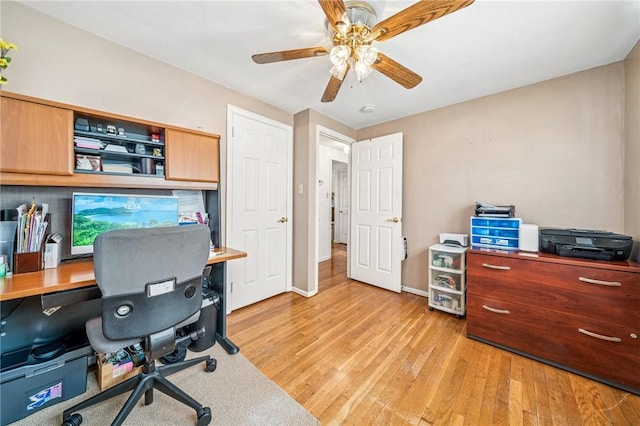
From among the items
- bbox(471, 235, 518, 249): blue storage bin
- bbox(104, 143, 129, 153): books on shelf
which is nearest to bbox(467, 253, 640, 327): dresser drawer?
bbox(471, 235, 518, 249): blue storage bin

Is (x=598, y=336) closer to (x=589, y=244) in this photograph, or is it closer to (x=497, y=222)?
(x=589, y=244)

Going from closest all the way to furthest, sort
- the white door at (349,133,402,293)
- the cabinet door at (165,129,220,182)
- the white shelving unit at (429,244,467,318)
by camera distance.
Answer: the cabinet door at (165,129,220,182), the white shelving unit at (429,244,467,318), the white door at (349,133,402,293)

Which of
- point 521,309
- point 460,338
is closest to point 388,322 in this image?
point 460,338

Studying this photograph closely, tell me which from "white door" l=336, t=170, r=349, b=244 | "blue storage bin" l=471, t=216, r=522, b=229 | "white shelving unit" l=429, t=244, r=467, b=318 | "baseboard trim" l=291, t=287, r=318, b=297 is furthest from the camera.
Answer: "white door" l=336, t=170, r=349, b=244

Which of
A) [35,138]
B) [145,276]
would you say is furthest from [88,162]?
A: [145,276]

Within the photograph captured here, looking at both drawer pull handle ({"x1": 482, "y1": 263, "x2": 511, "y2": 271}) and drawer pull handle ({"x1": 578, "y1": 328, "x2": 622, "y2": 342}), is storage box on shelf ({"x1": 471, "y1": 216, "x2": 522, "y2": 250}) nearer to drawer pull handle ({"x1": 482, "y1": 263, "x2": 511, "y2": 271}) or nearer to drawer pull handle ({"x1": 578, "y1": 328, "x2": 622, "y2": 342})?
drawer pull handle ({"x1": 482, "y1": 263, "x2": 511, "y2": 271})

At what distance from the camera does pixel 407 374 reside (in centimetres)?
159

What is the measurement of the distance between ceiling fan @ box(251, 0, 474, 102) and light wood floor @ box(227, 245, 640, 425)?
1974mm

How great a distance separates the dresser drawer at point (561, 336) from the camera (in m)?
1.46

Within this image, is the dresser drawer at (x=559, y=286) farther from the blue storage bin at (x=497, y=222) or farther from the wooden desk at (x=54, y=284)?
the wooden desk at (x=54, y=284)

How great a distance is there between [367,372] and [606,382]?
153cm

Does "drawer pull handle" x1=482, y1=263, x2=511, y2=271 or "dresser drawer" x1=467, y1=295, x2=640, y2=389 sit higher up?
"drawer pull handle" x1=482, y1=263, x2=511, y2=271

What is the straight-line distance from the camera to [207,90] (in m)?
2.24

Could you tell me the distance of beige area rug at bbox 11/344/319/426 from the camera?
1.23 metres
